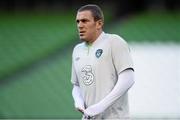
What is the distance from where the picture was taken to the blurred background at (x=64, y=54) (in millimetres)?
8375

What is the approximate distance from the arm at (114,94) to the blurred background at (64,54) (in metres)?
4.52

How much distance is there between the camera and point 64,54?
907 cm

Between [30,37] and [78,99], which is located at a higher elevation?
[78,99]

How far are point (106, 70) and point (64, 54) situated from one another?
17.6 feet

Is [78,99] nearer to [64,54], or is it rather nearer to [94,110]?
[94,110]

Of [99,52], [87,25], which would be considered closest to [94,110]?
[99,52]

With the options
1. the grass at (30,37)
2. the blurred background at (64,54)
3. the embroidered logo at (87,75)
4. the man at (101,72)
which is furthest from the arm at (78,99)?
the grass at (30,37)

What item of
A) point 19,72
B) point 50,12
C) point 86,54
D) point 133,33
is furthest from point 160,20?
point 86,54

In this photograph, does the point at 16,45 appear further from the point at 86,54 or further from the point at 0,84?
the point at 86,54

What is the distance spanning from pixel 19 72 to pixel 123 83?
5404mm

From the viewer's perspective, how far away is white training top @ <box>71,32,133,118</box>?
3.74m

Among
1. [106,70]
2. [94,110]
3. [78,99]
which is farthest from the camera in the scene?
[78,99]

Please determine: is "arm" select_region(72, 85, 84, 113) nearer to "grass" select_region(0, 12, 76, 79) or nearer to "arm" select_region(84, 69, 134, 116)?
"arm" select_region(84, 69, 134, 116)

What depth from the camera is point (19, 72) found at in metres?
8.92
